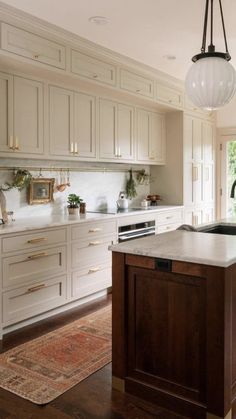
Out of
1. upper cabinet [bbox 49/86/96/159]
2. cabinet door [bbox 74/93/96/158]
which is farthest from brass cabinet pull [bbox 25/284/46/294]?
cabinet door [bbox 74/93/96/158]

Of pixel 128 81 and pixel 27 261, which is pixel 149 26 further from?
pixel 27 261

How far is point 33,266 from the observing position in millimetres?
3270

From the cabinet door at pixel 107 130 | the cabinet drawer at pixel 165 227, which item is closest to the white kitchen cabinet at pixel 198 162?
the cabinet drawer at pixel 165 227

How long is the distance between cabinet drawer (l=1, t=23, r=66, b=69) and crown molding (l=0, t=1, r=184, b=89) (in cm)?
5

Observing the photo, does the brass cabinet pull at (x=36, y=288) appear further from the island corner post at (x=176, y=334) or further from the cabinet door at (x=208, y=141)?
the cabinet door at (x=208, y=141)

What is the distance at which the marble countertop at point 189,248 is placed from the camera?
1893 millimetres

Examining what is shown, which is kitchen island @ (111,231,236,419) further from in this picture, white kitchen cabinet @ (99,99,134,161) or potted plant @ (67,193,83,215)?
white kitchen cabinet @ (99,99,134,161)

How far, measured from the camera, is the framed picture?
12.7 feet

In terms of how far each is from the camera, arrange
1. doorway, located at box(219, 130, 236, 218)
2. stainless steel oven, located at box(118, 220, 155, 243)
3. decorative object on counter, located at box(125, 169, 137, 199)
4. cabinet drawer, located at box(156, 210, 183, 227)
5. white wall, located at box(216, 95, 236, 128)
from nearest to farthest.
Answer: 1. stainless steel oven, located at box(118, 220, 155, 243)
2. cabinet drawer, located at box(156, 210, 183, 227)
3. decorative object on counter, located at box(125, 169, 137, 199)
4. white wall, located at box(216, 95, 236, 128)
5. doorway, located at box(219, 130, 236, 218)

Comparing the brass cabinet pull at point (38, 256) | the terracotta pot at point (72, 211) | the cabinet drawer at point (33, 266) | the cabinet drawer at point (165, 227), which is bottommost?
the cabinet drawer at point (33, 266)

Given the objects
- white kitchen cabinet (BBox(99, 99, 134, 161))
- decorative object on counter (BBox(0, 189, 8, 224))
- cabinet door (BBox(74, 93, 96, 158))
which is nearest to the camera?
decorative object on counter (BBox(0, 189, 8, 224))

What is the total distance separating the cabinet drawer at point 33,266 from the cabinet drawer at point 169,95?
8.64 ft

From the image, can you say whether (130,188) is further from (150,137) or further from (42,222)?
(42,222)

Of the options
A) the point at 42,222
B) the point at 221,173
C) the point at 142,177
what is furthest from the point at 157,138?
the point at 42,222
